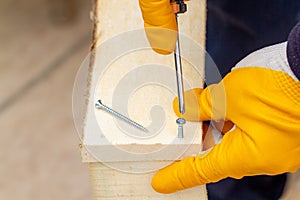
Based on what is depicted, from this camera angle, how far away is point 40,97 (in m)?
1.25

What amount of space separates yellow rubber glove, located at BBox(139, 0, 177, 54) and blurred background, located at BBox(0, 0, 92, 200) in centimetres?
58

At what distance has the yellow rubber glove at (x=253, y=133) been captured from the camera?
505 millimetres

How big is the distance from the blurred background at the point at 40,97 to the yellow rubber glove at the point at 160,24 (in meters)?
0.58

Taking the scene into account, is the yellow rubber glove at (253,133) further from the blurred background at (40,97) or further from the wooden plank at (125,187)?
the blurred background at (40,97)

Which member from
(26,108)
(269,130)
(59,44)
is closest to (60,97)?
(26,108)

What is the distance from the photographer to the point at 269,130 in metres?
0.51

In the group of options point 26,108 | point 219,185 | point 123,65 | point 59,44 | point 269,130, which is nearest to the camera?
point 269,130

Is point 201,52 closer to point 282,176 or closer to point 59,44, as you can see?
point 282,176

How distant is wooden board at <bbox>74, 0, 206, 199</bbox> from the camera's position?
0.56 metres

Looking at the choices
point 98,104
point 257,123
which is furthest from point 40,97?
point 257,123

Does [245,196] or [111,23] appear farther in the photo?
[245,196]

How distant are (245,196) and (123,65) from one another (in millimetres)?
376

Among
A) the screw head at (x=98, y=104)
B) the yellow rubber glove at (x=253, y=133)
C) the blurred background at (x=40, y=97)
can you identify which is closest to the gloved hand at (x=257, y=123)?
the yellow rubber glove at (x=253, y=133)

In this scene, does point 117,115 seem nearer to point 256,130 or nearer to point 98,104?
point 98,104
